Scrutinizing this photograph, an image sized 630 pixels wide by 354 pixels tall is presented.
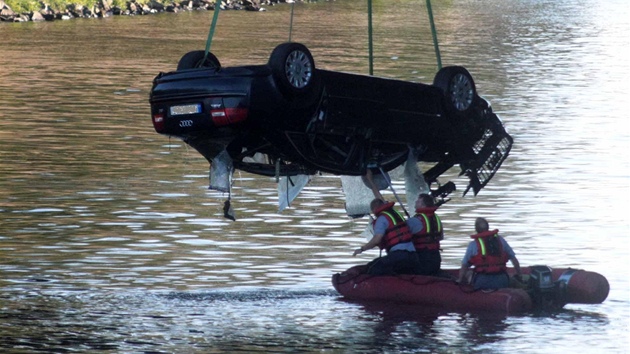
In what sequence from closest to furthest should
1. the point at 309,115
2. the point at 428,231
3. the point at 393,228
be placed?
the point at 309,115 → the point at 393,228 → the point at 428,231

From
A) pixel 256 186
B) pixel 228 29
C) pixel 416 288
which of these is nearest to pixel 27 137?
pixel 256 186

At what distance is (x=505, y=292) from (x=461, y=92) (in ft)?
9.24

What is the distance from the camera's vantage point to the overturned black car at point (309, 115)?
1792 cm

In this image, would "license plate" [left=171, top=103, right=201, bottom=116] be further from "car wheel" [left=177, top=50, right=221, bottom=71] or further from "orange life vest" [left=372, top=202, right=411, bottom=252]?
"orange life vest" [left=372, top=202, right=411, bottom=252]

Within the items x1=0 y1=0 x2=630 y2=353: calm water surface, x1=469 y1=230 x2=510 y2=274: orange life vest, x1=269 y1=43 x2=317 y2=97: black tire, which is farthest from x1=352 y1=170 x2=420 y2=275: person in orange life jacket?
x1=269 y1=43 x2=317 y2=97: black tire

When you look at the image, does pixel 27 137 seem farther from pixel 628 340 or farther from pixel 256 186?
pixel 628 340

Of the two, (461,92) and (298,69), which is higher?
(298,69)

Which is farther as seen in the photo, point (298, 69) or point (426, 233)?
point (426, 233)

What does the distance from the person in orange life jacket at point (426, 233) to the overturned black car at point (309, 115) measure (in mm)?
652

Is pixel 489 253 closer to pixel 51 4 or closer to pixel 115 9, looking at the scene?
pixel 51 4

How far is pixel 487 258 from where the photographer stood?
63.4 feet

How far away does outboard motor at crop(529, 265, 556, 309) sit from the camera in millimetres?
19547

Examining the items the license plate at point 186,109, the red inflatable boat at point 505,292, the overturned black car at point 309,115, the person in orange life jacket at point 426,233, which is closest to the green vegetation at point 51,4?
the overturned black car at point 309,115

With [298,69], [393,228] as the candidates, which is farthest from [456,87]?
[298,69]
